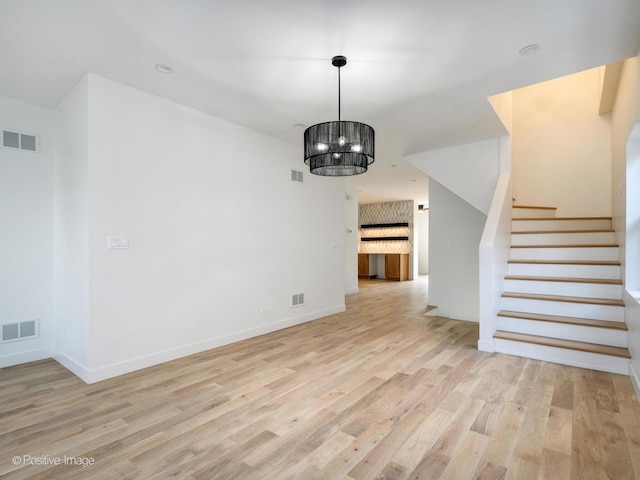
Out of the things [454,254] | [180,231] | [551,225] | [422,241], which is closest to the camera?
[180,231]

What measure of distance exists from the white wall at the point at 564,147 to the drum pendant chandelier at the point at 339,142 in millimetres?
4166

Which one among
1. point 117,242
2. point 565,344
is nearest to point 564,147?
point 565,344

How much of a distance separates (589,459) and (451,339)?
2300 mm

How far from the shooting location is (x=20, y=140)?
3.34 m

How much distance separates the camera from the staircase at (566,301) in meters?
3.19

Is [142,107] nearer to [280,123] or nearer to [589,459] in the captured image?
[280,123]

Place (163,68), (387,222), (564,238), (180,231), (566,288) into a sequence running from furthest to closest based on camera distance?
(387,222)
(564,238)
(566,288)
(180,231)
(163,68)

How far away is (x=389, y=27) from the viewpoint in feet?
7.40

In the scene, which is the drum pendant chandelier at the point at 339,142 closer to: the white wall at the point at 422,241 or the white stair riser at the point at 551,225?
the white stair riser at the point at 551,225

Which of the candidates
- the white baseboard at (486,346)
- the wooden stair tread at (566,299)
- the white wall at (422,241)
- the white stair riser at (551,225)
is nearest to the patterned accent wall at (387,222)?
the white wall at (422,241)

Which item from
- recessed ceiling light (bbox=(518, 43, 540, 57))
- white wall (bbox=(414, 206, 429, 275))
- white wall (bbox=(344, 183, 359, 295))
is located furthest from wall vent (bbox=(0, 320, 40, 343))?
white wall (bbox=(414, 206, 429, 275))

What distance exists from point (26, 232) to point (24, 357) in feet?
4.22

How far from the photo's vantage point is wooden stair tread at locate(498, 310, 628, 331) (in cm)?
322

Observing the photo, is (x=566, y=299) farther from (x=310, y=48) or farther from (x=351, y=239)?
(x=351, y=239)
